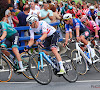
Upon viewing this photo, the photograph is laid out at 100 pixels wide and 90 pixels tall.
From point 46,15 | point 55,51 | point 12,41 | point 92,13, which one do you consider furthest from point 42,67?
point 92,13

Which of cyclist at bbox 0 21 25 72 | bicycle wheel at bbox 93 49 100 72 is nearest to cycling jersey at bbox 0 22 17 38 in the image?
cyclist at bbox 0 21 25 72

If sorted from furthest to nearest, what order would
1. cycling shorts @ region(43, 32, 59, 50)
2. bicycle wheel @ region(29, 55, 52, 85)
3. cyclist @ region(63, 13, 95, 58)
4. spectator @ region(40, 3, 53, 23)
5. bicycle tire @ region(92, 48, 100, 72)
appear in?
spectator @ region(40, 3, 53, 23) < bicycle tire @ region(92, 48, 100, 72) < cyclist @ region(63, 13, 95, 58) < cycling shorts @ region(43, 32, 59, 50) < bicycle wheel @ region(29, 55, 52, 85)

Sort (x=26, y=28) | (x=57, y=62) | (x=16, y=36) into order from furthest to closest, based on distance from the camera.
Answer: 1. (x=26, y=28)
2. (x=16, y=36)
3. (x=57, y=62)

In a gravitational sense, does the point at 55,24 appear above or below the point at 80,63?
above

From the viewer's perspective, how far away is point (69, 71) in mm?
8594

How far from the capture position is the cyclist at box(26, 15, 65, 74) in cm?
783

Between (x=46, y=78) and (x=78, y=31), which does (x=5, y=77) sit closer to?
(x=46, y=78)

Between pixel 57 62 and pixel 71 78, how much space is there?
0.64 m

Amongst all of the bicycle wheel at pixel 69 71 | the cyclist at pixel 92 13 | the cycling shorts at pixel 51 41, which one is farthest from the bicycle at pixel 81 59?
the cyclist at pixel 92 13

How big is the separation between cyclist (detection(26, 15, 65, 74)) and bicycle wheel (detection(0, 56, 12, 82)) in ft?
2.58

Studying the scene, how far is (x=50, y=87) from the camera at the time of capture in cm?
736

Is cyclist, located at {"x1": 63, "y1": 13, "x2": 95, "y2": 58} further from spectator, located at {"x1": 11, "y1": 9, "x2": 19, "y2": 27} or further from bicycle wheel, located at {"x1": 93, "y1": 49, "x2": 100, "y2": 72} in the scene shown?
spectator, located at {"x1": 11, "y1": 9, "x2": 19, "y2": 27}

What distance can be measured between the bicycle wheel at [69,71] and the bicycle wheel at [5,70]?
1479 mm

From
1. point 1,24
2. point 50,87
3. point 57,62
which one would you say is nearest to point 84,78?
point 57,62
